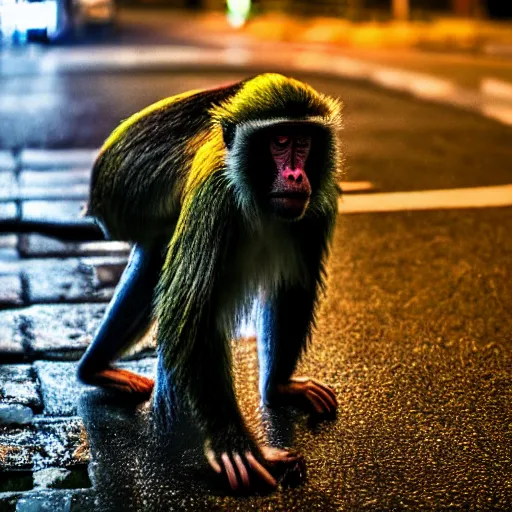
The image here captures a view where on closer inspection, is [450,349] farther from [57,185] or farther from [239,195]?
[57,185]

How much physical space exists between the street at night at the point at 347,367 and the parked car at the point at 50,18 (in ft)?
22.0

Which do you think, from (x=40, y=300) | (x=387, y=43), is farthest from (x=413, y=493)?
(x=387, y=43)

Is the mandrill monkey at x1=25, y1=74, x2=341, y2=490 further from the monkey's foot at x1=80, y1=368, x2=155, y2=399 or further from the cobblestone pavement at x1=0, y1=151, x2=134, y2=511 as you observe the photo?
the cobblestone pavement at x1=0, y1=151, x2=134, y2=511

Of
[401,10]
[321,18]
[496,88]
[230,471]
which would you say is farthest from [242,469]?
[321,18]

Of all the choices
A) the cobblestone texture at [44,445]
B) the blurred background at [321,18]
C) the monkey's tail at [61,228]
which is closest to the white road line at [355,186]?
the monkey's tail at [61,228]

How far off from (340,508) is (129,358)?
5.03 ft

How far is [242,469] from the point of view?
129 inches

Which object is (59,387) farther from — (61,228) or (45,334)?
(61,228)

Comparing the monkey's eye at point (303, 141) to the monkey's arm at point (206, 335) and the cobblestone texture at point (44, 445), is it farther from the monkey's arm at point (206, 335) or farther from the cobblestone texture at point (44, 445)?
the cobblestone texture at point (44, 445)

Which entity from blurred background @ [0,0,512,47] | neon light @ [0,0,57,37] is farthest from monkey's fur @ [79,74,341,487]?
blurred background @ [0,0,512,47]

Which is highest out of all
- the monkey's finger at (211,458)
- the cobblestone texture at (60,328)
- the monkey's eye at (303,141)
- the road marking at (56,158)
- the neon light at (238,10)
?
the monkey's eye at (303,141)

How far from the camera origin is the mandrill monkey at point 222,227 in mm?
3184

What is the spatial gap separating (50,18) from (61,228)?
1252 cm

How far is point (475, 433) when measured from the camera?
3.68 m
